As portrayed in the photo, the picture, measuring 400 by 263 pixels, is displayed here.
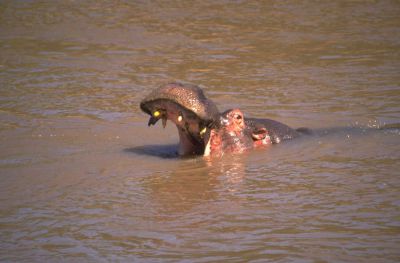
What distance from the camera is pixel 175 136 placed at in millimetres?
6824

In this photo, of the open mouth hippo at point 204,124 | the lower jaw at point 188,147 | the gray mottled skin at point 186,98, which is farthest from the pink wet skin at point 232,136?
the gray mottled skin at point 186,98

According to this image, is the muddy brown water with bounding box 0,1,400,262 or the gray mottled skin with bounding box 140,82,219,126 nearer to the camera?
the muddy brown water with bounding box 0,1,400,262

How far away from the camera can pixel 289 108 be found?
24.6 feet

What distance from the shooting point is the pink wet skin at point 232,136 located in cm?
588

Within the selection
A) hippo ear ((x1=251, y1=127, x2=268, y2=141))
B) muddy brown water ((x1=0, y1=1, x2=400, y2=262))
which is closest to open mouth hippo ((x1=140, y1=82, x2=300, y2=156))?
hippo ear ((x1=251, y1=127, x2=268, y2=141))

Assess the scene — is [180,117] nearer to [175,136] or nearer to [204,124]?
[204,124]

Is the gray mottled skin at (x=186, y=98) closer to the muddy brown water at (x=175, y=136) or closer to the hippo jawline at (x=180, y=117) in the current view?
the hippo jawline at (x=180, y=117)

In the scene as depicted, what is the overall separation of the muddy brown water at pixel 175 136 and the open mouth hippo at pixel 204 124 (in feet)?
0.61

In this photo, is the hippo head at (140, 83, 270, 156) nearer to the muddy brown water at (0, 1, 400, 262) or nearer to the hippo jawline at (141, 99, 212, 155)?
the hippo jawline at (141, 99, 212, 155)

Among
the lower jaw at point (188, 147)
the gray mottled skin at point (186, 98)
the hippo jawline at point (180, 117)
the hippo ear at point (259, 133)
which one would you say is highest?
the gray mottled skin at point (186, 98)

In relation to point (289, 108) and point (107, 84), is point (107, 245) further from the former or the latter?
point (107, 84)

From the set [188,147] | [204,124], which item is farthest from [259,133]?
[204,124]

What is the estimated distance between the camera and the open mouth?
5.42 metres

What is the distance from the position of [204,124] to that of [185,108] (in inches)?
8.8
